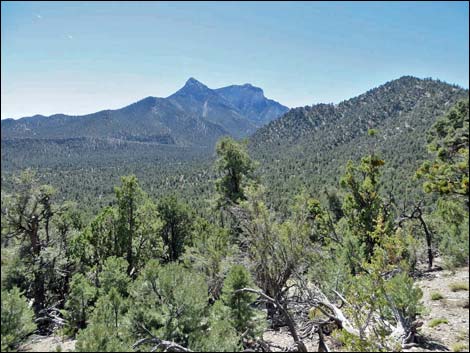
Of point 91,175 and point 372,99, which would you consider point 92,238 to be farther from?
point 372,99

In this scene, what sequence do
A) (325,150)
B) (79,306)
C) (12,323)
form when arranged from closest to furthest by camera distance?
(12,323) → (79,306) → (325,150)

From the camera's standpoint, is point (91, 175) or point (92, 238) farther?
point (91, 175)

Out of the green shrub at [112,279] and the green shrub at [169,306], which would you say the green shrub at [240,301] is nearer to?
the green shrub at [169,306]

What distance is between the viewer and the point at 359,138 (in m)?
139

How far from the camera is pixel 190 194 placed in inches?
4419

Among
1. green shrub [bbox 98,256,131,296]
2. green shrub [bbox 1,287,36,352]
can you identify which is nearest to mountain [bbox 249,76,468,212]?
green shrub [bbox 98,256,131,296]

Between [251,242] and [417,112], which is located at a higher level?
[417,112]

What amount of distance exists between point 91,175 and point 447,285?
590 feet

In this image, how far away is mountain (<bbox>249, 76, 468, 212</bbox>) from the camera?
89312 mm

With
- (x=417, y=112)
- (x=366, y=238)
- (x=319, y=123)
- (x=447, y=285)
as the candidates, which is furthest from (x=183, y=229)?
(x=319, y=123)

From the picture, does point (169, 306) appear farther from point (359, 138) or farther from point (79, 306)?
point (359, 138)

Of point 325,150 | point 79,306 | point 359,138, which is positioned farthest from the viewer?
point 325,150

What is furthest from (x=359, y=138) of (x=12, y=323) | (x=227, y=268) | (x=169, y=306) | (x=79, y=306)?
(x=12, y=323)

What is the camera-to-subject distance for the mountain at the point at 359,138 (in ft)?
293
